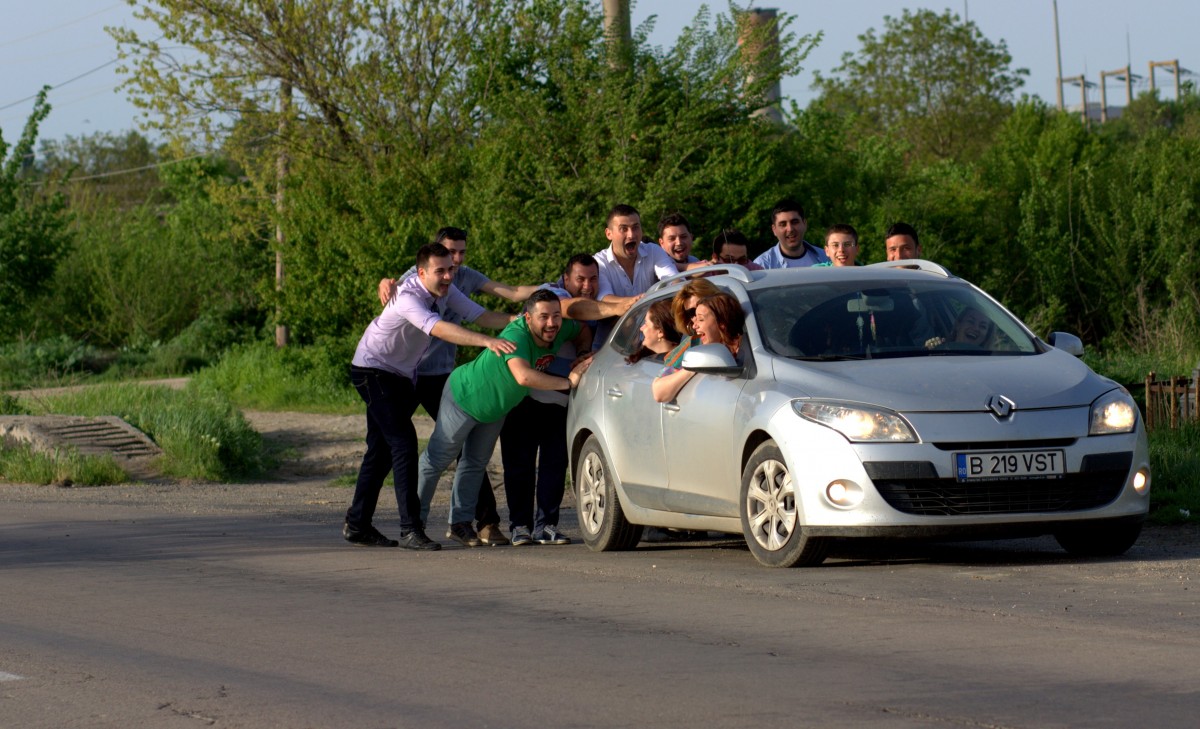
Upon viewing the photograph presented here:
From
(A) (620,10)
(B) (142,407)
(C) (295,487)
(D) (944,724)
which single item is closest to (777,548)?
(D) (944,724)

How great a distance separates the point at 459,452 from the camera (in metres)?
11.3

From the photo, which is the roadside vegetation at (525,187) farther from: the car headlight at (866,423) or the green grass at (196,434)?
the car headlight at (866,423)

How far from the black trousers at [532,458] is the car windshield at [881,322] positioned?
210 cm

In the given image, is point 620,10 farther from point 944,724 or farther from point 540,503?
point 944,724

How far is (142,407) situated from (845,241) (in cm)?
1199

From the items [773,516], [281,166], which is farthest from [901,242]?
[281,166]

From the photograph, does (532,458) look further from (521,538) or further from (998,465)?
(998,465)

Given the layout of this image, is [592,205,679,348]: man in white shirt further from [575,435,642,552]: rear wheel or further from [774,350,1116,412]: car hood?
[774,350,1116,412]: car hood

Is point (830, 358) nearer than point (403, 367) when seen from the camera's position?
Yes

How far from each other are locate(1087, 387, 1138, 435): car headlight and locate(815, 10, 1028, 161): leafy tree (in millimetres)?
55681

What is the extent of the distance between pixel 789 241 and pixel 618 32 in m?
13.5

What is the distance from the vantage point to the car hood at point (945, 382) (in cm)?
862

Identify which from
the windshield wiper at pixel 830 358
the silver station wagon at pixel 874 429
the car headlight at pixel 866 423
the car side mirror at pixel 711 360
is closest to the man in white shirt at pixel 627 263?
the silver station wagon at pixel 874 429

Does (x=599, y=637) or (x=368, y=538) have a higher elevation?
(x=599, y=637)
